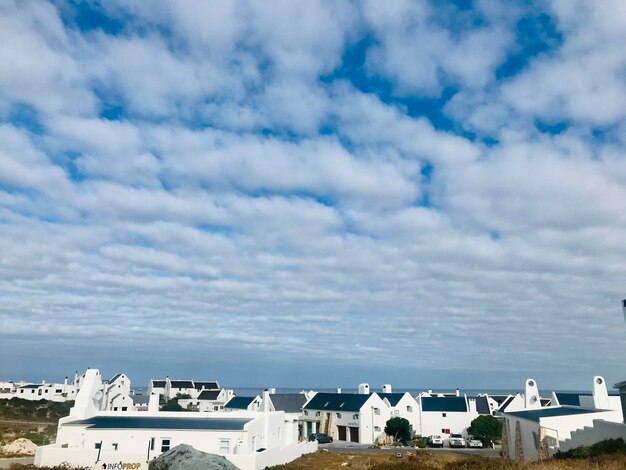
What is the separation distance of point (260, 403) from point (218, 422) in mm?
29470

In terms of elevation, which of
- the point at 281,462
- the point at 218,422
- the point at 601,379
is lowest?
the point at 281,462

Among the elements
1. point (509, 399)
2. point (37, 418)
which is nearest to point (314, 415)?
point (509, 399)

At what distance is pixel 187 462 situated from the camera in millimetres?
24438

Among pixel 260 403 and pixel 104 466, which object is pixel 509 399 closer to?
pixel 260 403

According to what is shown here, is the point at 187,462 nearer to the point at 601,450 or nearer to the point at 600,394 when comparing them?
the point at 601,450

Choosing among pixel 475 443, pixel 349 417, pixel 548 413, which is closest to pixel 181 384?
pixel 349 417

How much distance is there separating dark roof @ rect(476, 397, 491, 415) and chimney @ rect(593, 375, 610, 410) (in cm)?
2690

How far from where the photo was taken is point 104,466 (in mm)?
33219

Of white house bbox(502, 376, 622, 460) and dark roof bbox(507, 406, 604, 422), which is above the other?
dark roof bbox(507, 406, 604, 422)

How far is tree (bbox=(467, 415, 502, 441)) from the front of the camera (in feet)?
197

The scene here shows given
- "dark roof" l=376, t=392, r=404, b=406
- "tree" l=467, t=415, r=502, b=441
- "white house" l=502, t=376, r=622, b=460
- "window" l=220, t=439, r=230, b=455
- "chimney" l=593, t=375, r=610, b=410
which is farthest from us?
"dark roof" l=376, t=392, r=404, b=406

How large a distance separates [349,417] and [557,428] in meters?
35.5

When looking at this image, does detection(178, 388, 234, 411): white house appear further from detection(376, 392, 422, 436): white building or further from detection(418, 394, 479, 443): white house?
detection(418, 394, 479, 443): white house

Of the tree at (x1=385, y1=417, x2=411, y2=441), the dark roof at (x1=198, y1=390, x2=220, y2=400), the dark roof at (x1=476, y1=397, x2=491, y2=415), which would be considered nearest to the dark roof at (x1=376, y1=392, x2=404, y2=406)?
the tree at (x1=385, y1=417, x2=411, y2=441)
